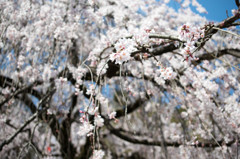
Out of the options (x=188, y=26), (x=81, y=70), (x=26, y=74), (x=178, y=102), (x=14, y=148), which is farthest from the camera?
(x=14, y=148)

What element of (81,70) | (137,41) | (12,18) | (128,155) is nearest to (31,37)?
(12,18)

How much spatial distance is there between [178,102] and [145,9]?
119 inches

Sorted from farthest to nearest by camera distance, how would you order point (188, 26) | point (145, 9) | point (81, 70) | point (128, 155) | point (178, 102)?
point (128, 155) < point (145, 9) < point (178, 102) < point (81, 70) < point (188, 26)

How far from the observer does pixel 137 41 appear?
1.16 metres

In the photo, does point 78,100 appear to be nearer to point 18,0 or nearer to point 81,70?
point 81,70

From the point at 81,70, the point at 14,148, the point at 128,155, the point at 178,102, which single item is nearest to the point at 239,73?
the point at 178,102

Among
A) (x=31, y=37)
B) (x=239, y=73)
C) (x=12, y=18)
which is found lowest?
(x=239, y=73)

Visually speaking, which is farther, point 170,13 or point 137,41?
point 170,13

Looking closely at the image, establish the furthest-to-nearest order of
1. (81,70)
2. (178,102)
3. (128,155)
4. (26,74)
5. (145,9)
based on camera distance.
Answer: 1. (128,155)
2. (145,9)
3. (26,74)
4. (178,102)
5. (81,70)

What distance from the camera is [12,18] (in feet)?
7.17

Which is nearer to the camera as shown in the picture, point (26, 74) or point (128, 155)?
point (26, 74)

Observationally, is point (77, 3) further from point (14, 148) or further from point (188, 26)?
Result: point (14, 148)

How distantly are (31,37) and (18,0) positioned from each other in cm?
73

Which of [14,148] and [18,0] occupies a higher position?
[18,0]
